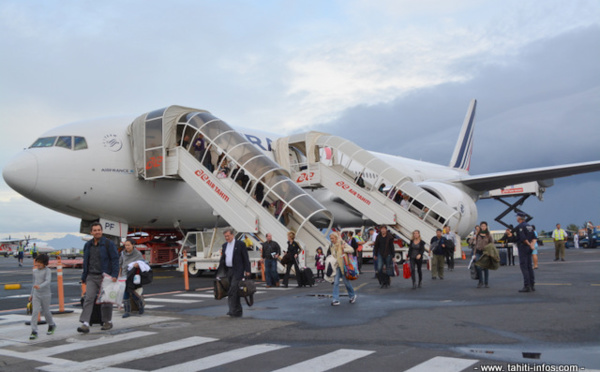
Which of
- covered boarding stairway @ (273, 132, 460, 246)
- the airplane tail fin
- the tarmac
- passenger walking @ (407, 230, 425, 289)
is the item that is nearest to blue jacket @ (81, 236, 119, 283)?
the tarmac

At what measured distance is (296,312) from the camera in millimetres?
8750

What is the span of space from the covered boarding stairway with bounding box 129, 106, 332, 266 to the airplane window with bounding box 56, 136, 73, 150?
187 cm

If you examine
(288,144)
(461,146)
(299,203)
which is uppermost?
(461,146)

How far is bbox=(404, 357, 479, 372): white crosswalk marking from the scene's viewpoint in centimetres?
473

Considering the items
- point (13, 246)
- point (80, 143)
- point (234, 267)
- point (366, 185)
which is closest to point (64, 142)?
point (80, 143)

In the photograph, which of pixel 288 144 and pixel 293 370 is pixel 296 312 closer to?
pixel 293 370

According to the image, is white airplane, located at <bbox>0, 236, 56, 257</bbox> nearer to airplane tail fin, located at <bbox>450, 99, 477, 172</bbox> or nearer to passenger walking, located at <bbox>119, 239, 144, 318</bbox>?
airplane tail fin, located at <bbox>450, 99, 477, 172</bbox>

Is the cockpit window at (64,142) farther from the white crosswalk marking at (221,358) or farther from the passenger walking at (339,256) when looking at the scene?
the white crosswalk marking at (221,358)

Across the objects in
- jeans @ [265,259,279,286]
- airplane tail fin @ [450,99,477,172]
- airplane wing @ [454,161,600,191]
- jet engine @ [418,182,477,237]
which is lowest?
jeans @ [265,259,279,286]

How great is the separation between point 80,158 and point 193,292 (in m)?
5.85

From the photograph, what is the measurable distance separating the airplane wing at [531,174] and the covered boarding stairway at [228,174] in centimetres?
1377

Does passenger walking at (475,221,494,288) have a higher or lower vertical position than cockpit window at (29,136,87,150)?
lower

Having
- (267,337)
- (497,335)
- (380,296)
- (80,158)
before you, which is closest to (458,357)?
(497,335)

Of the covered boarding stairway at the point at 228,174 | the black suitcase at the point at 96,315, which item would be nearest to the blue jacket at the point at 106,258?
the black suitcase at the point at 96,315
